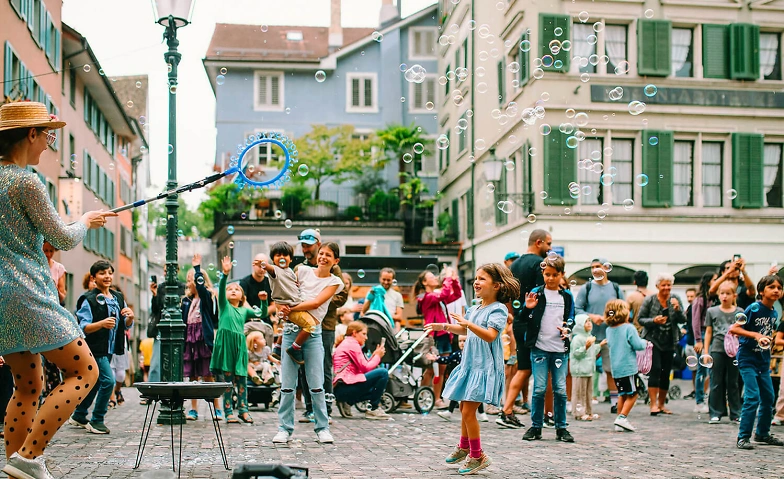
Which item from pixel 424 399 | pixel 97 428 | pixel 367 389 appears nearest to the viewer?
pixel 97 428

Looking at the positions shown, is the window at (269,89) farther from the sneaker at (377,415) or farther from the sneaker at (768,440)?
the sneaker at (768,440)

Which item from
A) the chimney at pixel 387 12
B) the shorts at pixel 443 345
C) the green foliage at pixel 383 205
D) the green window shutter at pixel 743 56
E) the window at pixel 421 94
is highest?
the chimney at pixel 387 12

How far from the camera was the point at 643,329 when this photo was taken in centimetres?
1285

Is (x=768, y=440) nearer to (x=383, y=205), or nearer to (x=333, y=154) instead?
(x=333, y=154)

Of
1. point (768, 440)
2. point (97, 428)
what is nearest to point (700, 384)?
point (768, 440)

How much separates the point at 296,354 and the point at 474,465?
2466mm

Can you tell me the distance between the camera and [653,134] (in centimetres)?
2552

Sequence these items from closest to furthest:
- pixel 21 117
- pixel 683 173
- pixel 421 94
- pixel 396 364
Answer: pixel 21 117, pixel 396 364, pixel 683 173, pixel 421 94

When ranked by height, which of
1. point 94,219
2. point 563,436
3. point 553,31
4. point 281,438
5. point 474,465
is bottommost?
point 563,436

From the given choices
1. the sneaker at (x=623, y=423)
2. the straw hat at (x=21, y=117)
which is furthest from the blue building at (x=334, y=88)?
the straw hat at (x=21, y=117)

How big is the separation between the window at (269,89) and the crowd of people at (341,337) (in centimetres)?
2610

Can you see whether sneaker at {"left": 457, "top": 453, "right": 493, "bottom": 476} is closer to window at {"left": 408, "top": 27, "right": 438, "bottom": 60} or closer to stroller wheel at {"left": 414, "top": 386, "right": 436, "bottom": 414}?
stroller wheel at {"left": 414, "top": 386, "right": 436, "bottom": 414}

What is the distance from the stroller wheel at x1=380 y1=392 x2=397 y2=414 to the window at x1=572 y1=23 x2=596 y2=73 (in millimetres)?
14283

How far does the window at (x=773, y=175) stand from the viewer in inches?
1046
